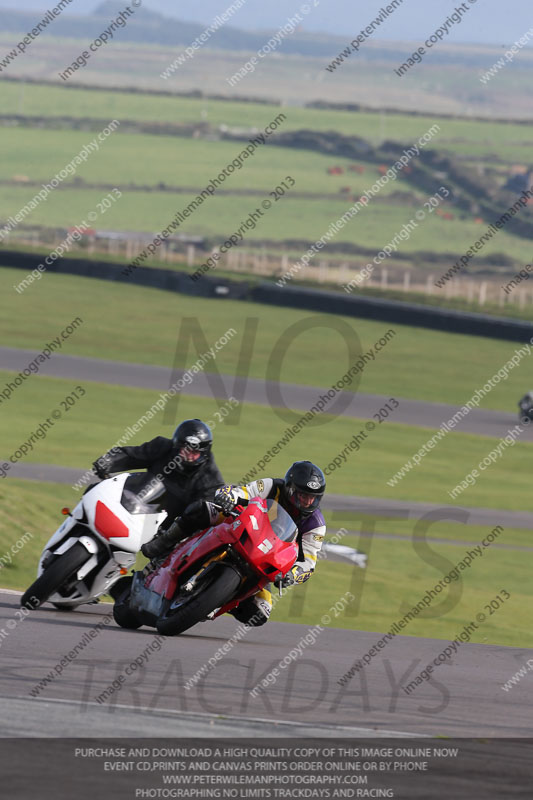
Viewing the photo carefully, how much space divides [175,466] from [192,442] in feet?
0.95

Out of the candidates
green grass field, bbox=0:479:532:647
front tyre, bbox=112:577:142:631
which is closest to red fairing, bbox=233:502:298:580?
front tyre, bbox=112:577:142:631

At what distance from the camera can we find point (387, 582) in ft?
48.0

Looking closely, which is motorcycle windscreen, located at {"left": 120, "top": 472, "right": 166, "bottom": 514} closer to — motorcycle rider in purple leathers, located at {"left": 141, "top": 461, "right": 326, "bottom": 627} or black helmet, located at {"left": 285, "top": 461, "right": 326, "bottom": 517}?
motorcycle rider in purple leathers, located at {"left": 141, "top": 461, "right": 326, "bottom": 627}

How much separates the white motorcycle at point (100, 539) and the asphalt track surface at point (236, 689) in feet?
0.85

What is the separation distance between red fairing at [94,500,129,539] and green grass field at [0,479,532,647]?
10.9 ft

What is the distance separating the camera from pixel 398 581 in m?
14.9

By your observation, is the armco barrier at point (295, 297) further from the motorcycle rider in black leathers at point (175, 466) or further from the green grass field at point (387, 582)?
the motorcycle rider in black leathers at point (175, 466)

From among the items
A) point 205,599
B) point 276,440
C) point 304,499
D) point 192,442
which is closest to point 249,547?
point 205,599

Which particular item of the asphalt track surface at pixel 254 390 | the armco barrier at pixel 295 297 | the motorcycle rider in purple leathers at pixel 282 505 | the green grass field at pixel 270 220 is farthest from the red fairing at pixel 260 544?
the green grass field at pixel 270 220

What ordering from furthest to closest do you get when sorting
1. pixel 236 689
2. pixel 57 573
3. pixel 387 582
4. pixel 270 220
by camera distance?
pixel 270 220, pixel 387 582, pixel 57 573, pixel 236 689

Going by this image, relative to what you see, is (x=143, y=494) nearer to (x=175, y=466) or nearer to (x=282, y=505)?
(x=175, y=466)

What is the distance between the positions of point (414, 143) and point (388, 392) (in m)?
84.4

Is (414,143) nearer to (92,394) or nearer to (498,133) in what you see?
(498,133)
